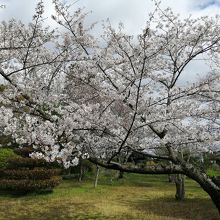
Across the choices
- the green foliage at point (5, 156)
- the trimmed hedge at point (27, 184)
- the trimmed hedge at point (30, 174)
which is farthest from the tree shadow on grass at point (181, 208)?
the green foliage at point (5, 156)

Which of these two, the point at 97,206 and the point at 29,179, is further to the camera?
the point at 29,179

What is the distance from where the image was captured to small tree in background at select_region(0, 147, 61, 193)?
64.3 feet

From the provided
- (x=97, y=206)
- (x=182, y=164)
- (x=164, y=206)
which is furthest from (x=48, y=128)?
(x=164, y=206)

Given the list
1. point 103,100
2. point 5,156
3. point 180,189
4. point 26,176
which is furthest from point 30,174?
point 103,100

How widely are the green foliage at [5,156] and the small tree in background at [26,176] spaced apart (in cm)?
30

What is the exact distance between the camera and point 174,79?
705 centimetres

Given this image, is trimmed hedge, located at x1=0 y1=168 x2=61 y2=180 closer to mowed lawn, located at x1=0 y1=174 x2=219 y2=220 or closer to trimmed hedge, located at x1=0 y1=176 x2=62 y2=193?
trimmed hedge, located at x1=0 y1=176 x2=62 y2=193

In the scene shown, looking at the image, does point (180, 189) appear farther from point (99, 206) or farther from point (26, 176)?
point (26, 176)

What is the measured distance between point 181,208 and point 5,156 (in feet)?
35.8

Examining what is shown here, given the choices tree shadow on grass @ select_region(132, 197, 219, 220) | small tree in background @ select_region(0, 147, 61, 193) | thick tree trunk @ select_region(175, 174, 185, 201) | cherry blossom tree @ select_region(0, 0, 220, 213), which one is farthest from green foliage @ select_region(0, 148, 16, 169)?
cherry blossom tree @ select_region(0, 0, 220, 213)

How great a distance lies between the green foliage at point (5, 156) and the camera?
837 inches

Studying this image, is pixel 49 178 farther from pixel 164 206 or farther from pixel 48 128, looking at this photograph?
pixel 48 128

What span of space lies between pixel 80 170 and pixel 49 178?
7.28 metres

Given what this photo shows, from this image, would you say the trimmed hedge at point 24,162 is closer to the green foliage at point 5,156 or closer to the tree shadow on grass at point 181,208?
the green foliage at point 5,156
